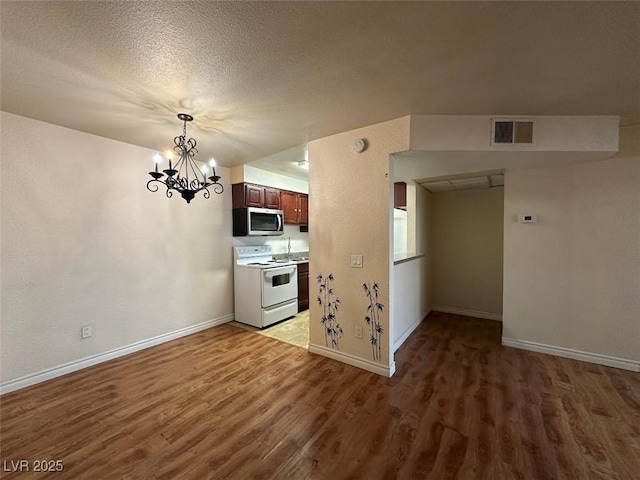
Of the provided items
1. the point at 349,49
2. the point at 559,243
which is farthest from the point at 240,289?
the point at 559,243

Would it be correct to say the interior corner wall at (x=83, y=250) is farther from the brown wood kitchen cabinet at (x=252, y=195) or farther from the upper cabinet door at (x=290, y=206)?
the upper cabinet door at (x=290, y=206)

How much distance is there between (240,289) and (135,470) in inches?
107

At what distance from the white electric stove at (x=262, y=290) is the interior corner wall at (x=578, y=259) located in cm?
298

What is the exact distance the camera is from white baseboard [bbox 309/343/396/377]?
2.61 metres

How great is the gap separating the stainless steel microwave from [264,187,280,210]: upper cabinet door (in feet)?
0.29

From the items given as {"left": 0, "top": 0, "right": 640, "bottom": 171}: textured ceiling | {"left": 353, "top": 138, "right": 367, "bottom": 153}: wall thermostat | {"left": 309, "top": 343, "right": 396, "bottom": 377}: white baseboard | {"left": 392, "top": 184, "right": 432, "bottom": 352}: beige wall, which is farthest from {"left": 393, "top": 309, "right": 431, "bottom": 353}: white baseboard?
{"left": 0, "top": 0, "right": 640, "bottom": 171}: textured ceiling

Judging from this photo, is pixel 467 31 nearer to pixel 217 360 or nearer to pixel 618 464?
pixel 618 464

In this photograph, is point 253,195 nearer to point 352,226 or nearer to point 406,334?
point 352,226

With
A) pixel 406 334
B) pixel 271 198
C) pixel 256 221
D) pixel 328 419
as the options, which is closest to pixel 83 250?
pixel 256 221

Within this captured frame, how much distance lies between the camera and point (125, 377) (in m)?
2.61

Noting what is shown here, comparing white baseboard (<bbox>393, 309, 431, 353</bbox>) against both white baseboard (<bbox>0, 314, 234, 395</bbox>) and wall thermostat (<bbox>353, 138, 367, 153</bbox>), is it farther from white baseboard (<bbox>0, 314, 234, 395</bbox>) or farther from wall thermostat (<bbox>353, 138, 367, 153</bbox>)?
white baseboard (<bbox>0, 314, 234, 395</bbox>)

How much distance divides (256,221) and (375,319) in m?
2.59

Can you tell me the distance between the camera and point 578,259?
2873 mm

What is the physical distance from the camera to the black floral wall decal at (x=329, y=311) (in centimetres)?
293
